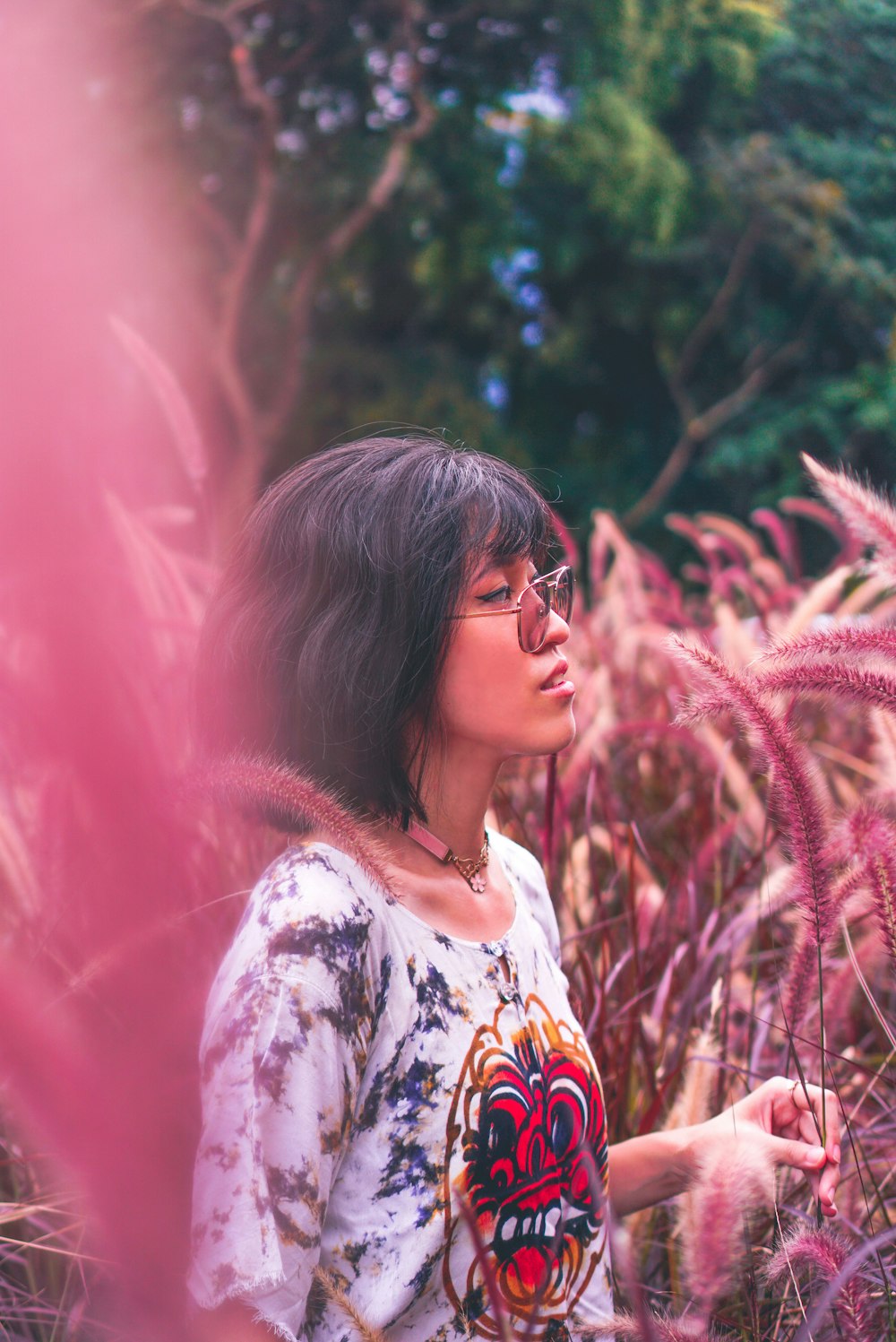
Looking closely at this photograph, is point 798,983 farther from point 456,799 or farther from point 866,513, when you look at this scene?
point 866,513

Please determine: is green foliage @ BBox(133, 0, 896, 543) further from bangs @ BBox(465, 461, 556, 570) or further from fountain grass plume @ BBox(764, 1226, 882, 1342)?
fountain grass plume @ BBox(764, 1226, 882, 1342)

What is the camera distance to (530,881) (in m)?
1.33

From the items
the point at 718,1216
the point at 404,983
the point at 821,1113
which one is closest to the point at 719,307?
the point at 821,1113

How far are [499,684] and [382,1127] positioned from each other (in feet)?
1.34

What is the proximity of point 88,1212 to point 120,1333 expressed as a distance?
0.75 meters

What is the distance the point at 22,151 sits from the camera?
26 cm

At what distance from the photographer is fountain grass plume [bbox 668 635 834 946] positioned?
964mm

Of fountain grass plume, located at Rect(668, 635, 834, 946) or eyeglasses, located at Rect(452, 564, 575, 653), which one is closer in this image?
fountain grass plume, located at Rect(668, 635, 834, 946)

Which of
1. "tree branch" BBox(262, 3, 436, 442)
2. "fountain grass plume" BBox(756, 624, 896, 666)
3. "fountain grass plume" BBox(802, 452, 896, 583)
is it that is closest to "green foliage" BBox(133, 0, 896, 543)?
"tree branch" BBox(262, 3, 436, 442)

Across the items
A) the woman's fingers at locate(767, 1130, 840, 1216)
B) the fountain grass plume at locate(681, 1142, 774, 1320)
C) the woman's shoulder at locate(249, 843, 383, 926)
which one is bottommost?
the woman's fingers at locate(767, 1130, 840, 1216)

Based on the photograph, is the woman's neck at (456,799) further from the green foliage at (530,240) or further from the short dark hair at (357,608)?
the green foliage at (530,240)

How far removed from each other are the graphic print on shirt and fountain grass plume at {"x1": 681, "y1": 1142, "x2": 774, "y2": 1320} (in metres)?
0.17

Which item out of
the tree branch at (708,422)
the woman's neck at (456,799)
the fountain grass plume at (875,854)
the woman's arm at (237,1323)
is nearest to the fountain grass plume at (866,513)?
the fountain grass plume at (875,854)

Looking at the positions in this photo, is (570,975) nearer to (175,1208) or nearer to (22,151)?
(175,1208)
